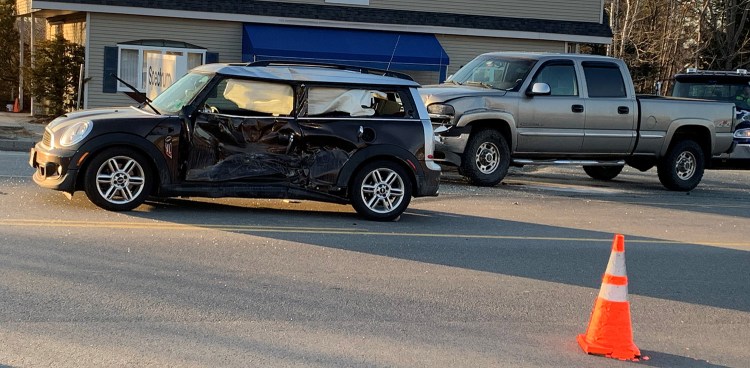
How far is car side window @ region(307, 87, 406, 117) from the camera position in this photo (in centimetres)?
1094

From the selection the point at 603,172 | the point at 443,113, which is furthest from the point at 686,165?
the point at 443,113

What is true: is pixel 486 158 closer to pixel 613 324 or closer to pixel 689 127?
pixel 689 127

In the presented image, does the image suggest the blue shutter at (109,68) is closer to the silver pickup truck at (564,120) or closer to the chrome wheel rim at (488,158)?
the silver pickup truck at (564,120)

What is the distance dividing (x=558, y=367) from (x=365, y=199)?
203 inches

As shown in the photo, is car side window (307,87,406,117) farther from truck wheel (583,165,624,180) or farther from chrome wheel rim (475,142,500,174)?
truck wheel (583,165,624,180)

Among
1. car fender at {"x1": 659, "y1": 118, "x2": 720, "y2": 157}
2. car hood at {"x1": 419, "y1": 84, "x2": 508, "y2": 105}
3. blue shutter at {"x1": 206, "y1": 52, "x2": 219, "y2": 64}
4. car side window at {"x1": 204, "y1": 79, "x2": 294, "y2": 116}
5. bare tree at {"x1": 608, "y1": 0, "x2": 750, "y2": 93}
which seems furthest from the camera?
bare tree at {"x1": 608, "y1": 0, "x2": 750, "y2": 93}

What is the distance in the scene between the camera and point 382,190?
11.1 meters

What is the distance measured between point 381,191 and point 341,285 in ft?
10.9

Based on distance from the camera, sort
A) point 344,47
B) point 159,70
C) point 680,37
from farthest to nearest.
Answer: point 680,37 < point 344,47 < point 159,70

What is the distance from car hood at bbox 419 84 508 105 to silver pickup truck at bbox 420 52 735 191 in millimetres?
15

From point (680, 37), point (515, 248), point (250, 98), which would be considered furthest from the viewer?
point (680, 37)

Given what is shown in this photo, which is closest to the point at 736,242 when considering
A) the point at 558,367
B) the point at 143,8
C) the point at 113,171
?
the point at 558,367

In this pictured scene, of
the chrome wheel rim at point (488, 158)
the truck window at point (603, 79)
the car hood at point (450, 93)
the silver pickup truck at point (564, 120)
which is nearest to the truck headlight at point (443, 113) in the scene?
the silver pickup truck at point (564, 120)

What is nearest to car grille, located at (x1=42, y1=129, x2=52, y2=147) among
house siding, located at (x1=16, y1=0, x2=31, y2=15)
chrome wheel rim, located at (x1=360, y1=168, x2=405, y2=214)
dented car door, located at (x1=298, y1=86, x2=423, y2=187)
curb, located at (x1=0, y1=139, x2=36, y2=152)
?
dented car door, located at (x1=298, y1=86, x2=423, y2=187)
